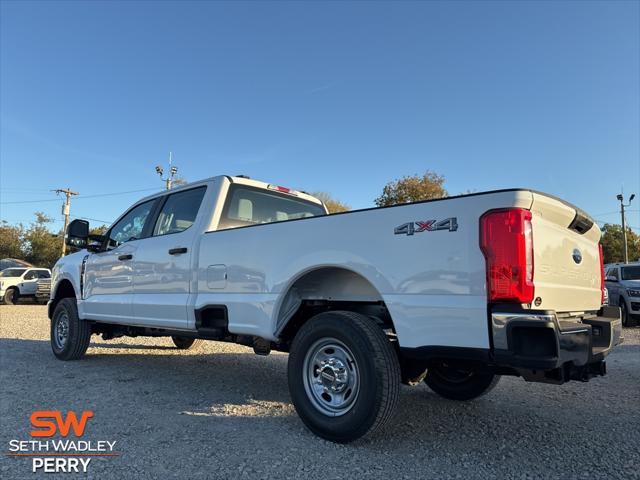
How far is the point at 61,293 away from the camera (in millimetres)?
7207

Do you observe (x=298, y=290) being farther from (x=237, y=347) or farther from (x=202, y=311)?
(x=237, y=347)

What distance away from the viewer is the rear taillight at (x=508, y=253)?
268 centimetres

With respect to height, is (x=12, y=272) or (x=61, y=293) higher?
(x=12, y=272)

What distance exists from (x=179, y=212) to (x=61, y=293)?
3184 mm

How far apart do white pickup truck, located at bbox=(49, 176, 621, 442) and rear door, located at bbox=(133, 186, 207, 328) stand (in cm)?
2

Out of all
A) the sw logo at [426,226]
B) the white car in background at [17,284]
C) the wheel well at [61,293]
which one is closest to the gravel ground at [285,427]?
the wheel well at [61,293]

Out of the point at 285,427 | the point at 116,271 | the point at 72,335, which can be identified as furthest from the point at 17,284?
the point at 285,427

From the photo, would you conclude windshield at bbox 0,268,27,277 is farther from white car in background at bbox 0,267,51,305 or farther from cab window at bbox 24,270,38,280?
cab window at bbox 24,270,38,280

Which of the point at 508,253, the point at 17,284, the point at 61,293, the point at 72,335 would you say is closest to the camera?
the point at 508,253

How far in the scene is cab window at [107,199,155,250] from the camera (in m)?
5.86

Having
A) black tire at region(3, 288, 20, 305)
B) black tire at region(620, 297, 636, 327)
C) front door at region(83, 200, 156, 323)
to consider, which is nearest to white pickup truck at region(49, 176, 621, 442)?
front door at region(83, 200, 156, 323)

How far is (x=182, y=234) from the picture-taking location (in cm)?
492

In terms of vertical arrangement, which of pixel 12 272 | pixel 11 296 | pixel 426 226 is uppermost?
pixel 426 226

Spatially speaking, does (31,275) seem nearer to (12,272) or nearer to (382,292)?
(12,272)
